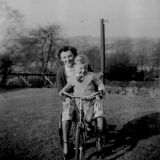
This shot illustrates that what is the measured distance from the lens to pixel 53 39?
1412cm

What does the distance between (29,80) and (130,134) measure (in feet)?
34.6

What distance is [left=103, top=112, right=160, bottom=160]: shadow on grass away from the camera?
2991 mm

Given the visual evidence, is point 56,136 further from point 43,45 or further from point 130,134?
point 43,45

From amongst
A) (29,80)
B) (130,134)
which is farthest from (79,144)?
(29,80)

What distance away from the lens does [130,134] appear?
3.71 metres

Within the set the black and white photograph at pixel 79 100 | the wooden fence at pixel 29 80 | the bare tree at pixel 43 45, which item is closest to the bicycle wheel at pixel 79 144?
the black and white photograph at pixel 79 100

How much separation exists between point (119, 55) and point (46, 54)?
5.99 m

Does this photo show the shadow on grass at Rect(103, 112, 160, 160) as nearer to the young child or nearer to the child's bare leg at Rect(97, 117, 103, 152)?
the child's bare leg at Rect(97, 117, 103, 152)

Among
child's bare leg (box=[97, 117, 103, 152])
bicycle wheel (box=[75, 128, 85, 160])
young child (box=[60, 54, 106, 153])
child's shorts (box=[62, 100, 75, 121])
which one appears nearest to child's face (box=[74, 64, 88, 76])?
young child (box=[60, 54, 106, 153])

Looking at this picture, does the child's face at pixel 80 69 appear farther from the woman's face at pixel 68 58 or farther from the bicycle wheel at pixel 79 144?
the bicycle wheel at pixel 79 144

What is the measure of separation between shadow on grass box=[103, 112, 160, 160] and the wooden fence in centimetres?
915

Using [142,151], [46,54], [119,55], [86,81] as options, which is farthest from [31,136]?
[46,54]

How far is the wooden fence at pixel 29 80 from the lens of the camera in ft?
42.8

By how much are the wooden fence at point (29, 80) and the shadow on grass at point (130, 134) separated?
915cm
